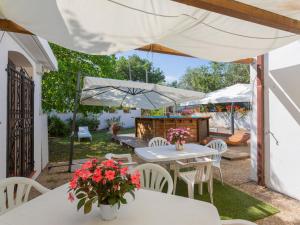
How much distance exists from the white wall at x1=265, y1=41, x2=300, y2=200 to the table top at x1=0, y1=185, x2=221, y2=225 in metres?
3.13

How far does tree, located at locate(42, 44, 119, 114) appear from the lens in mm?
8914

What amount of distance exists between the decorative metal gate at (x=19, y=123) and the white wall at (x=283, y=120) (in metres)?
4.95

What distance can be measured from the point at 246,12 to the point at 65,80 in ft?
27.5

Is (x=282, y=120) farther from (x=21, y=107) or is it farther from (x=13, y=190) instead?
(x=21, y=107)

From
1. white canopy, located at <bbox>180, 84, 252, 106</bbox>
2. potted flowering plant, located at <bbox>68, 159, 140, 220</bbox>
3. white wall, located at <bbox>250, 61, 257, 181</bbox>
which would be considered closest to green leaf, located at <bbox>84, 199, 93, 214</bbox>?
potted flowering plant, located at <bbox>68, 159, 140, 220</bbox>

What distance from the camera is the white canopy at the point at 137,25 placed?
1.92 m

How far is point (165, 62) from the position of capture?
3612 centimetres

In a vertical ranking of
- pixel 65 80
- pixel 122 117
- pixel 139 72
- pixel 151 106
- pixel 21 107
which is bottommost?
pixel 122 117

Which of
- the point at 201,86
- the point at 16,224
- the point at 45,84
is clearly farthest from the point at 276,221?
the point at 201,86

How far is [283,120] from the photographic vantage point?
428 cm

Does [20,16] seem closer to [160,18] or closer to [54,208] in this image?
[160,18]

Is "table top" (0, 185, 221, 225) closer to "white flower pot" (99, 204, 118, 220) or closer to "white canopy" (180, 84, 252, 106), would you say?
"white flower pot" (99, 204, 118, 220)

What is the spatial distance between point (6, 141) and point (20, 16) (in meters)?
2.45

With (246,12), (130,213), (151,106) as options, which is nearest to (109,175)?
(130,213)
